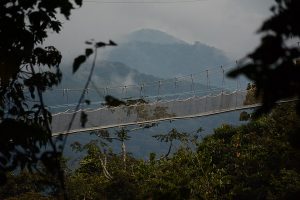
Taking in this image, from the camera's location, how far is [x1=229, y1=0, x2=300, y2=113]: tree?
1.07m

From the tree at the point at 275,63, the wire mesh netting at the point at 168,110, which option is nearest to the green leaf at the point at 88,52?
the tree at the point at 275,63

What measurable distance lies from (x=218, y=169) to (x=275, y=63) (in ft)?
59.8

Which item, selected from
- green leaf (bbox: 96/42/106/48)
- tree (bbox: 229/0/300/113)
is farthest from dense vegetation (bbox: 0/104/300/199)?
tree (bbox: 229/0/300/113)

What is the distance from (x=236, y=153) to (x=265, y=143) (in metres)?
1.54

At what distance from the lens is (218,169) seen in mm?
18984

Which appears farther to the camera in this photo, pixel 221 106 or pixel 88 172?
pixel 88 172

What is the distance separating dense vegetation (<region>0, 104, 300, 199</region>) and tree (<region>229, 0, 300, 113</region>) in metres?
14.8

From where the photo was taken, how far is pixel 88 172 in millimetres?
22812

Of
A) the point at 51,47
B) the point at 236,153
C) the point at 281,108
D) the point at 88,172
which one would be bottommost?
the point at 88,172

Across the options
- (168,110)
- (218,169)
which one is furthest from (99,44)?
(218,169)

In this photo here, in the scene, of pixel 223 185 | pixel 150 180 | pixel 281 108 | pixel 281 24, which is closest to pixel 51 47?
pixel 281 24

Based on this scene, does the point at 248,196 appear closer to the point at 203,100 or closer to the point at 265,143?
the point at 265,143

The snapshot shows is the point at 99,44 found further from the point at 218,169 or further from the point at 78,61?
the point at 218,169

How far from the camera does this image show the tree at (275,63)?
107 centimetres
